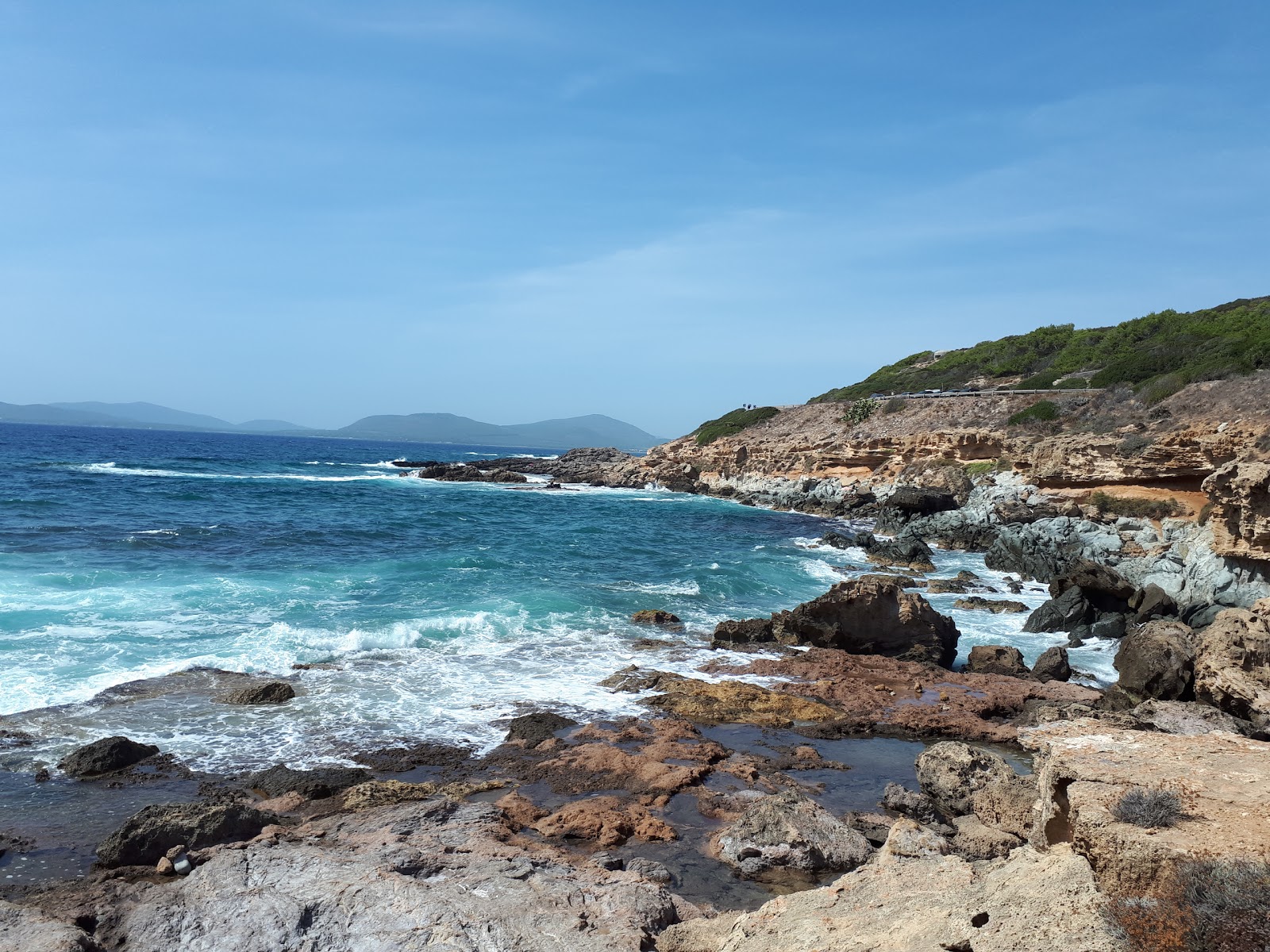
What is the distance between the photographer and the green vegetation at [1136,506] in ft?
88.2

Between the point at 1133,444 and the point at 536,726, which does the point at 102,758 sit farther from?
the point at 1133,444

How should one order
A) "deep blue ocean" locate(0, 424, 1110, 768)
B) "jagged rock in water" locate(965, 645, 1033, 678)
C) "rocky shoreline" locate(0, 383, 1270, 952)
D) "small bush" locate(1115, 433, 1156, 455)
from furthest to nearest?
"small bush" locate(1115, 433, 1156, 455) < "jagged rock in water" locate(965, 645, 1033, 678) < "deep blue ocean" locate(0, 424, 1110, 768) < "rocky shoreline" locate(0, 383, 1270, 952)

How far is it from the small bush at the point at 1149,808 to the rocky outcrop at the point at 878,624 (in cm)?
1204

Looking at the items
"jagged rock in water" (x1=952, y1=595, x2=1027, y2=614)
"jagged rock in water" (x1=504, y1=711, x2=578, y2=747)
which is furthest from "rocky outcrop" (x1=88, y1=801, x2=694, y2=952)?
"jagged rock in water" (x1=952, y1=595, x2=1027, y2=614)

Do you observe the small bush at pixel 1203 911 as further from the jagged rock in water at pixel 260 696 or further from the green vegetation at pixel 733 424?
the green vegetation at pixel 733 424

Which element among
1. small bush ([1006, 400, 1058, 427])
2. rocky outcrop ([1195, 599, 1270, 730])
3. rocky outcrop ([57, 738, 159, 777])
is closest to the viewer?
rocky outcrop ([57, 738, 159, 777])

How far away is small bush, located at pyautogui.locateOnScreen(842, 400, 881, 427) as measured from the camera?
5728 cm

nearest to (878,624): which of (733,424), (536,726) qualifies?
(536,726)

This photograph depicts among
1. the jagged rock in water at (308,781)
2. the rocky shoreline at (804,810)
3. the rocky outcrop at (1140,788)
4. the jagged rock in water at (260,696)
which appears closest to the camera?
the rocky outcrop at (1140,788)

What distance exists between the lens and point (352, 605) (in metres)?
18.3

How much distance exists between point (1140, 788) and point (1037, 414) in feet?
143

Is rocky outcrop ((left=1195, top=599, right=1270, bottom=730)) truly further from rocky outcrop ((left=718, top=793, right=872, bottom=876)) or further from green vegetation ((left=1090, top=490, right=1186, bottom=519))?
green vegetation ((left=1090, top=490, right=1186, bottom=519))

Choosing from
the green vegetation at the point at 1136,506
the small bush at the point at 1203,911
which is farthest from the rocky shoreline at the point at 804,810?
the green vegetation at the point at 1136,506

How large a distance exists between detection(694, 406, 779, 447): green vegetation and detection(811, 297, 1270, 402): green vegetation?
6.91 metres
